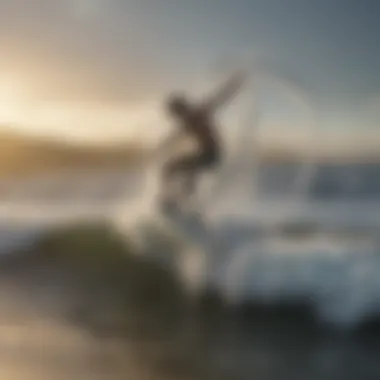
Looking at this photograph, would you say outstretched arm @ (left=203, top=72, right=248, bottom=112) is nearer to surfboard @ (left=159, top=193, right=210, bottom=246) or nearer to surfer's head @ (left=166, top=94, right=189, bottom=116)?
surfer's head @ (left=166, top=94, right=189, bottom=116)

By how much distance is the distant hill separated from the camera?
1.06 meters

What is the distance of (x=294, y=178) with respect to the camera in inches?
41.0

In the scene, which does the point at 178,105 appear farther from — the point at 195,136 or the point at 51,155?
the point at 51,155

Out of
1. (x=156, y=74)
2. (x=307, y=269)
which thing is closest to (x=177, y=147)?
(x=156, y=74)

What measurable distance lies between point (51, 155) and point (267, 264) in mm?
369

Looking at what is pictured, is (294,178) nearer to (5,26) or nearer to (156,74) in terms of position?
(156,74)

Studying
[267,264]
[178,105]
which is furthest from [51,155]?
[267,264]

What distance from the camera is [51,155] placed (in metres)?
1.07

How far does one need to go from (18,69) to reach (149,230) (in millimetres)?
327

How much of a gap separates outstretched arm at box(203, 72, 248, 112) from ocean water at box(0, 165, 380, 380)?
112mm

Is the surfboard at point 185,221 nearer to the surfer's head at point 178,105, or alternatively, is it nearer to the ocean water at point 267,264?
the ocean water at point 267,264

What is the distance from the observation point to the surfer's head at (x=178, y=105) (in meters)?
1.05

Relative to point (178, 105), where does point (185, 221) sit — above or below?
below

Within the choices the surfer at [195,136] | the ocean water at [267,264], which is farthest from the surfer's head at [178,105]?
the ocean water at [267,264]
